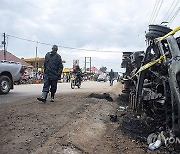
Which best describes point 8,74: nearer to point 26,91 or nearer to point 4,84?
point 4,84

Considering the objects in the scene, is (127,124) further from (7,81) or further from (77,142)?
(7,81)

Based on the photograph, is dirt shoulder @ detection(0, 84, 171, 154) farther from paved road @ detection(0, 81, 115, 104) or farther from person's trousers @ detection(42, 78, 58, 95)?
paved road @ detection(0, 81, 115, 104)

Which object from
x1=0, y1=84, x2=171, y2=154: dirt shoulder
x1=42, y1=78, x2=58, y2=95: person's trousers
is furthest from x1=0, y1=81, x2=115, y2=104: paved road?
x1=0, y1=84, x2=171, y2=154: dirt shoulder

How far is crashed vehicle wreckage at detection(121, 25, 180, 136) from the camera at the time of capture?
14.8 feet

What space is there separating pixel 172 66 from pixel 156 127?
1502 mm

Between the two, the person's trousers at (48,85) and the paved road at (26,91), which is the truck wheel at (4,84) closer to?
the paved road at (26,91)

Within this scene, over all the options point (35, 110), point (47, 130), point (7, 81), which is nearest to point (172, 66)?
point (47, 130)

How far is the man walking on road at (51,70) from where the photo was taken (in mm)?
8438

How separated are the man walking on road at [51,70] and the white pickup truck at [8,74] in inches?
183

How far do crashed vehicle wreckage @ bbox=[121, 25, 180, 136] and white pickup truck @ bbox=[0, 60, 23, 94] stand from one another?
24.6ft

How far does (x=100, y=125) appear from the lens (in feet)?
20.6

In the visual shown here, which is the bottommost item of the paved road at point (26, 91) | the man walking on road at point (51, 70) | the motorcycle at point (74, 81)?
the paved road at point (26, 91)

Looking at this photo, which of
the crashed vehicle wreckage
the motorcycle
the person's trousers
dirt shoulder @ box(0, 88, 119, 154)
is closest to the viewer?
dirt shoulder @ box(0, 88, 119, 154)

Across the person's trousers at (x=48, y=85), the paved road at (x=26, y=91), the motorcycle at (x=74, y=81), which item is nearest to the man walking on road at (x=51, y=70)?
the person's trousers at (x=48, y=85)
